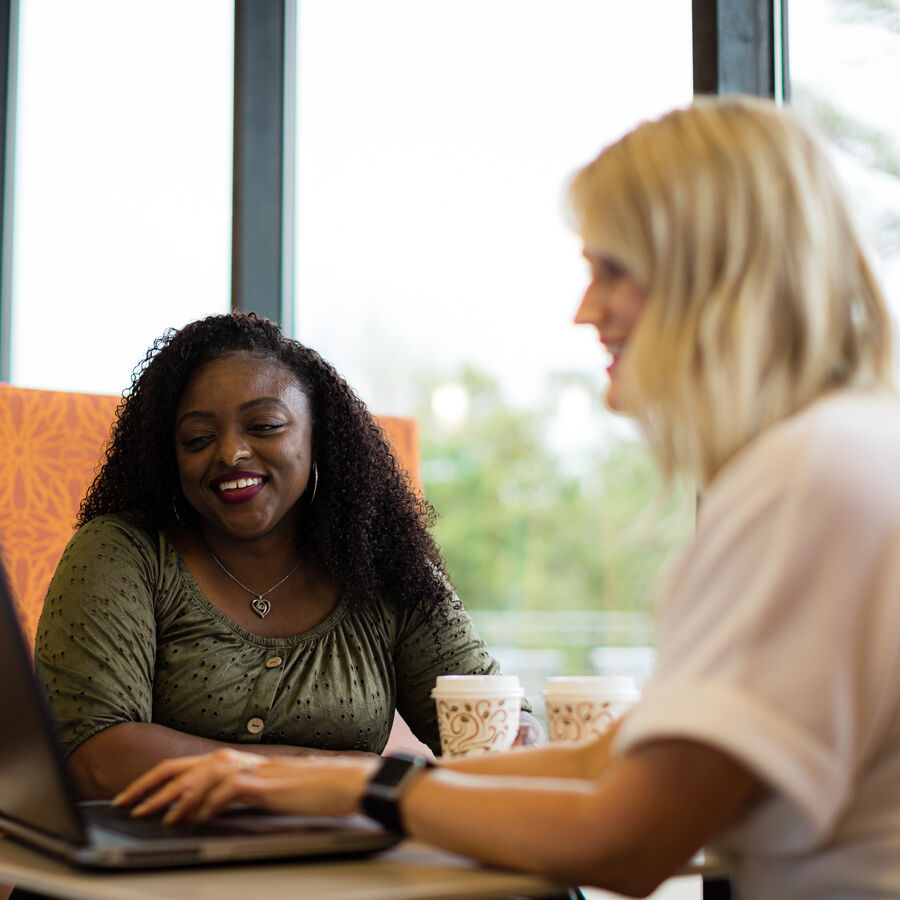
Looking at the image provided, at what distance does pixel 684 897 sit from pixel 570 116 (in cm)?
266

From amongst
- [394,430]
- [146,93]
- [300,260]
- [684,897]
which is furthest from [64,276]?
[684,897]

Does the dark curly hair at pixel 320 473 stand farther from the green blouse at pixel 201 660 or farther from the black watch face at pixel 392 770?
the black watch face at pixel 392 770

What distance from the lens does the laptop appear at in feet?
2.63

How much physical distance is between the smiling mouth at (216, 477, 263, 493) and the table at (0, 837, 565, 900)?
2.67 feet

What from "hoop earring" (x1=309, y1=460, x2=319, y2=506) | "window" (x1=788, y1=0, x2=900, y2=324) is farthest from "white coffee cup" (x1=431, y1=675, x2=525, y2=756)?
"window" (x1=788, y1=0, x2=900, y2=324)

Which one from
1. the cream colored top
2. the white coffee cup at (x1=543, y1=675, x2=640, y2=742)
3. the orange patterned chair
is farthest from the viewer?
the orange patterned chair

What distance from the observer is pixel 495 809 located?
2.66 feet

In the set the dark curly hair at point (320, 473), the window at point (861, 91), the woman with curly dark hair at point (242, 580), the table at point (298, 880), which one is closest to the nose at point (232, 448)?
the woman with curly dark hair at point (242, 580)

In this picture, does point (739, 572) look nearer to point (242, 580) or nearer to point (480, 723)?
point (480, 723)

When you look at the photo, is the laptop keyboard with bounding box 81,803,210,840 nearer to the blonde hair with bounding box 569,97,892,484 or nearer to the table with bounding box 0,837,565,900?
the table with bounding box 0,837,565,900

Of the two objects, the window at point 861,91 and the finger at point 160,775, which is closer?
the finger at point 160,775

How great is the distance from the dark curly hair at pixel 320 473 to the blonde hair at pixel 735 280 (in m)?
0.95

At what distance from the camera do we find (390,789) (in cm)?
86

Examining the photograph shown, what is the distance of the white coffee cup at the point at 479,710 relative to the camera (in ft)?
3.84
